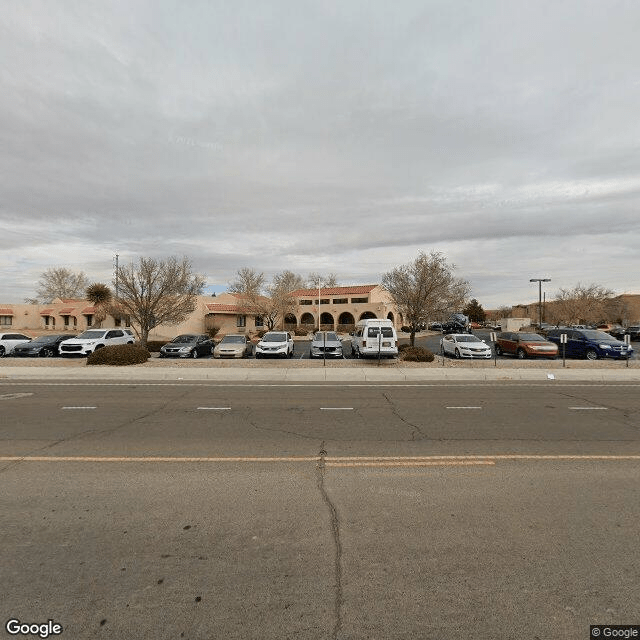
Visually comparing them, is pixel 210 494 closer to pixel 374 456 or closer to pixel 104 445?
pixel 374 456

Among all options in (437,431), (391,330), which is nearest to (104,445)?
(437,431)

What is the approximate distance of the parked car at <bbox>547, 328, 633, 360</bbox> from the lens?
23062 millimetres

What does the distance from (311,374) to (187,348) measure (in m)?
10.0

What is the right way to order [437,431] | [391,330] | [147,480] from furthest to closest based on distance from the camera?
1. [391,330]
2. [437,431]
3. [147,480]

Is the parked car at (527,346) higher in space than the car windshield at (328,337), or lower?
lower

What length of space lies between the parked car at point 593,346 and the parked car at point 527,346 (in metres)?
1.16

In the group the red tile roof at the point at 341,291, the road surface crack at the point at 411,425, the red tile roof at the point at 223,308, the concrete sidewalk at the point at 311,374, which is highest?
the red tile roof at the point at 341,291

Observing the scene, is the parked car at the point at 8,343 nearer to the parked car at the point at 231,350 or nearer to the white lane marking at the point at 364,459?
the parked car at the point at 231,350

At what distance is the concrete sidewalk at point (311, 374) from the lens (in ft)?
54.6

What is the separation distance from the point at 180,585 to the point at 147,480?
7.88 ft

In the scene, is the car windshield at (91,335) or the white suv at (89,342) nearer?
the white suv at (89,342)

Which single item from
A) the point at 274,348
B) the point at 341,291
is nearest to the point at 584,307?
the point at 341,291

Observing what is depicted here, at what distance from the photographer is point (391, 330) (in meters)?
23.0

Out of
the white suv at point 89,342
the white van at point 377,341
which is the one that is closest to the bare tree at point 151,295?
the white suv at point 89,342
